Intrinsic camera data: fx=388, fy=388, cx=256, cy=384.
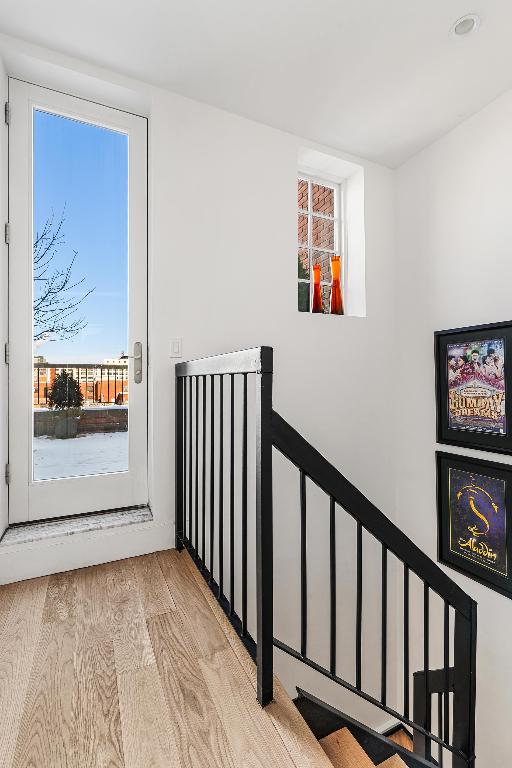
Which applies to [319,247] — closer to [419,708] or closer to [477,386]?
[477,386]

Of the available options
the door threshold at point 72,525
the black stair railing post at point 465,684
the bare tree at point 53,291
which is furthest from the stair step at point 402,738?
the bare tree at point 53,291

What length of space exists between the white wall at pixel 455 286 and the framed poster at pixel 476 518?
7 centimetres

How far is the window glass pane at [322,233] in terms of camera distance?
2.76 m

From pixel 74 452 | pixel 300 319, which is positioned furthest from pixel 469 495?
pixel 74 452

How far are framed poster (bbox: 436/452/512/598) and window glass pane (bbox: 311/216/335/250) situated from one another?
64.8 inches

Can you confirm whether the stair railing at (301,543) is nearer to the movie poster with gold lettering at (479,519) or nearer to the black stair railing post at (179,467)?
the black stair railing post at (179,467)

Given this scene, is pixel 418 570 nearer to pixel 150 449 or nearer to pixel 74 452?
pixel 150 449

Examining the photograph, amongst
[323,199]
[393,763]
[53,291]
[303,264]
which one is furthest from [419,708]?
[323,199]

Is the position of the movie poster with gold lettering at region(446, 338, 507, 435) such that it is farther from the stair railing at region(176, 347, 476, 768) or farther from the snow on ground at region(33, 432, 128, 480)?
the snow on ground at region(33, 432, 128, 480)

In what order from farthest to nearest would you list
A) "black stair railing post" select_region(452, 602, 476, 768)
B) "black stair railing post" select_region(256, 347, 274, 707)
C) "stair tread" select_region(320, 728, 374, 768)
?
"stair tread" select_region(320, 728, 374, 768) < "black stair railing post" select_region(452, 602, 476, 768) < "black stair railing post" select_region(256, 347, 274, 707)

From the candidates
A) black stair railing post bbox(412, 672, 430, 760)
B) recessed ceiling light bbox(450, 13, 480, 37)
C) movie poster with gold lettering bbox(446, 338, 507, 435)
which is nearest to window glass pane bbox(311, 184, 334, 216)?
recessed ceiling light bbox(450, 13, 480, 37)

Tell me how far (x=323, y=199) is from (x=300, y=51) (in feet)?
3.61

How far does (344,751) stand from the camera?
1743mm

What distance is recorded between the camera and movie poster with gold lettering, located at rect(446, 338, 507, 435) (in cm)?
217
